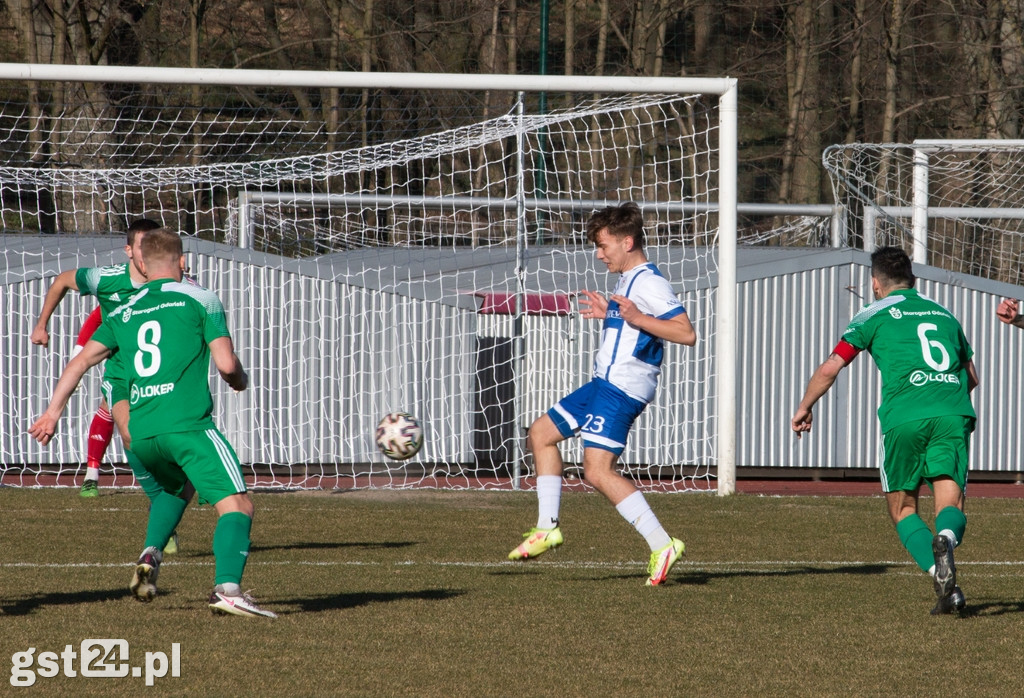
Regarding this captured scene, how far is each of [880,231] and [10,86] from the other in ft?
38.8

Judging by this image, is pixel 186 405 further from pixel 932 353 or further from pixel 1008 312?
pixel 1008 312

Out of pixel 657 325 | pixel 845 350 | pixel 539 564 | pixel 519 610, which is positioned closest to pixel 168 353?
pixel 519 610

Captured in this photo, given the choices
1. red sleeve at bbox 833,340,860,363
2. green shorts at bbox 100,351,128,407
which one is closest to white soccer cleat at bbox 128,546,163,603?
green shorts at bbox 100,351,128,407

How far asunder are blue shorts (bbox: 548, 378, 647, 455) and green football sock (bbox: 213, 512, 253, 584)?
2017 millimetres

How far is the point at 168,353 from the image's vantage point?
6035mm

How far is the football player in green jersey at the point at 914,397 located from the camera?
657 centimetres

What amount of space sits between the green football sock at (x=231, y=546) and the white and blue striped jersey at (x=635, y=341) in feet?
7.22

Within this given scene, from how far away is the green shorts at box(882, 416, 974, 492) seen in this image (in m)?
6.56

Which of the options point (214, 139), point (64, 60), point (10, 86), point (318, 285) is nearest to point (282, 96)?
point (214, 139)

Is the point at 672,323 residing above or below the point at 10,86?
below

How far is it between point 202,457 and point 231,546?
1.34 feet

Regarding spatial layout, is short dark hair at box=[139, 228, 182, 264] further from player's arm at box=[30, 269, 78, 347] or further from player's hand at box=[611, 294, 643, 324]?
player's arm at box=[30, 269, 78, 347]

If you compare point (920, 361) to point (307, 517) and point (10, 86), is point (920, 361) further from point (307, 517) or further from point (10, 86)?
→ point (10, 86)

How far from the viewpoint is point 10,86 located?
54.5 feet
